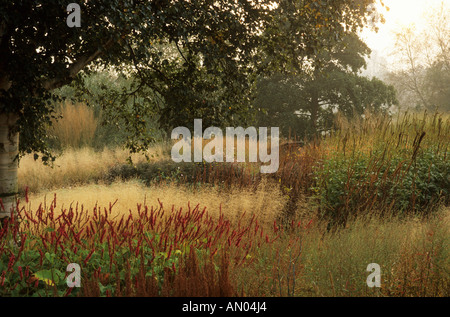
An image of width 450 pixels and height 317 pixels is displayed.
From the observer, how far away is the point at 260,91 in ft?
60.7

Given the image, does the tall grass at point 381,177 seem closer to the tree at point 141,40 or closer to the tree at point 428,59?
the tree at point 141,40

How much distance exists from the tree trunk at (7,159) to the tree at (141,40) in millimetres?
11

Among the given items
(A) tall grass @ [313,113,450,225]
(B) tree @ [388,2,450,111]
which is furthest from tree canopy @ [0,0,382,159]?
(B) tree @ [388,2,450,111]

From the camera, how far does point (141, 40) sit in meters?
4.99

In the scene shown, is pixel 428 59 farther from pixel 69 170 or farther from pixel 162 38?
pixel 162 38

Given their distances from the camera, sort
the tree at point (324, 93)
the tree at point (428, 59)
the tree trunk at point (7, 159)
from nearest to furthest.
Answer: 1. the tree trunk at point (7, 159)
2. the tree at point (324, 93)
3. the tree at point (428, 59)

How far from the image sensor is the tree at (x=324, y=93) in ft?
59.0

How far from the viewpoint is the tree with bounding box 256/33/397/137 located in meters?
18.0

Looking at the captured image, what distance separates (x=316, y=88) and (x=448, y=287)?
15537mm


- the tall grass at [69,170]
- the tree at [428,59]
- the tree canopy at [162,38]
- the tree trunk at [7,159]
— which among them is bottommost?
the tall grass at [69,170]

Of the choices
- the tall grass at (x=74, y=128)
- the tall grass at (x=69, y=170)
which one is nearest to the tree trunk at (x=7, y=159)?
the tall grass at (x=69, y=170)

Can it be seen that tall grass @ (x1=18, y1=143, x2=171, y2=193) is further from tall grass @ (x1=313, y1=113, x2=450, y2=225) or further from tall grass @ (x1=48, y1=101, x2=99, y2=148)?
tall grass @ (x1=313, y1=113, x2=450, y2=225)

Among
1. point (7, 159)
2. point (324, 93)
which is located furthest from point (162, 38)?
point (324, 93)
